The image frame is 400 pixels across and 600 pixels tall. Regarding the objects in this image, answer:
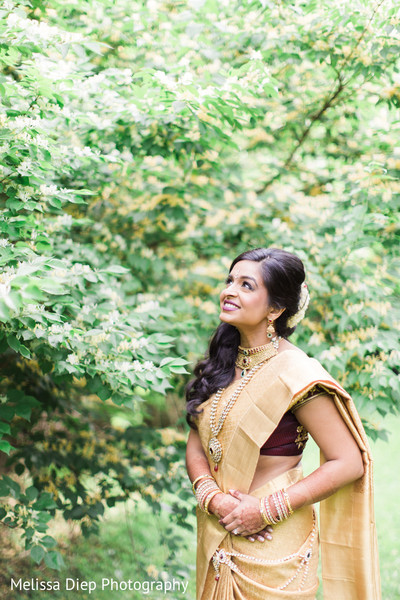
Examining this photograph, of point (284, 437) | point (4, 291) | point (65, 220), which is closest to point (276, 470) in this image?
point (284, 437)

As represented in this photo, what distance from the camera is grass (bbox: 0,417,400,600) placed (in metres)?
3.61

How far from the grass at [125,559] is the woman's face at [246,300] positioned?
1559 millimetres

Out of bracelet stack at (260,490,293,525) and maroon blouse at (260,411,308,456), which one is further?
maroon blouse at (260,411,308,456)

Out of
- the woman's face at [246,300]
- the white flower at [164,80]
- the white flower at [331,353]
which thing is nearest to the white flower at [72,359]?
the woman's face at [246,300]

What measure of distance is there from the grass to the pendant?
4.88 feet

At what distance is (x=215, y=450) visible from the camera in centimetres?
193

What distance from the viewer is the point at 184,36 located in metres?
3.18

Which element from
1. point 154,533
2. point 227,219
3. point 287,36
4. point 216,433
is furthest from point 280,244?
point 154,533

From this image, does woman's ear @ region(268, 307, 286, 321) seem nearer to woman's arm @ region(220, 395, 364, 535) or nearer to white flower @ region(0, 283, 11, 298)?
woman's arm @ region(220, 395, 364, 535)

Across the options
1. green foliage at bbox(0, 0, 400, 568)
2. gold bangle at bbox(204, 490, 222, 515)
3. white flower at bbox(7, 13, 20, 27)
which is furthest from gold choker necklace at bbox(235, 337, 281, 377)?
white flower at bbox(7, 13, 20, 27)

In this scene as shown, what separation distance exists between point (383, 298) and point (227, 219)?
123 cm

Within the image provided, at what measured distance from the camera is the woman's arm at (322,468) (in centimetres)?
170

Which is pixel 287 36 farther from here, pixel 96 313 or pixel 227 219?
pixel 96 313

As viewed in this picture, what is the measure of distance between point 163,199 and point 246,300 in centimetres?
171
